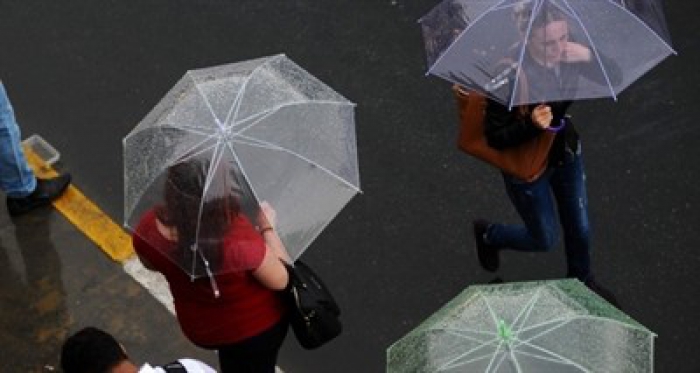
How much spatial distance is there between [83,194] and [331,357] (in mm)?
1879

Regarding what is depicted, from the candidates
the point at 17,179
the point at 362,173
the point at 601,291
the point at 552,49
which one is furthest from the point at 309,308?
the point at 17,179

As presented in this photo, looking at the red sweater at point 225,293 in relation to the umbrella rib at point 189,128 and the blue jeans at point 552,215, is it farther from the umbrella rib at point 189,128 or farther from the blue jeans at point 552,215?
the blue jeans at point 552,215

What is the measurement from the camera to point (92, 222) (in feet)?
21.4

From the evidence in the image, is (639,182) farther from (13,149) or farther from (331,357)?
(13,149)

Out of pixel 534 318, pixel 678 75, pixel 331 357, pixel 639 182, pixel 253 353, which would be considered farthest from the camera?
pixel 678 75

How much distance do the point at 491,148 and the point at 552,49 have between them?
22.8 inches

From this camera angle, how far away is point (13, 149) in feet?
20.1

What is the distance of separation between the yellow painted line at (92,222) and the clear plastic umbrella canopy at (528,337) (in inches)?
114

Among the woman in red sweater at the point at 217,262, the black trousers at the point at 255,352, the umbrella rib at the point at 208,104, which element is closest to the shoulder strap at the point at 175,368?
the woman in red sweater at the point at 217,262

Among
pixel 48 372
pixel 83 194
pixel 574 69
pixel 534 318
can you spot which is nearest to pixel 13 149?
pixel 83 194

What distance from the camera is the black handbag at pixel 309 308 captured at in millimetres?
4555

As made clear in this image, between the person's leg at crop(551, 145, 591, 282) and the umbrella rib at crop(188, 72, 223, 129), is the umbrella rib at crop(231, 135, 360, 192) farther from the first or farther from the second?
the person's leg at crop(551, 145, 591, 282)

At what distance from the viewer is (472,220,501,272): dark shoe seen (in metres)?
5.96

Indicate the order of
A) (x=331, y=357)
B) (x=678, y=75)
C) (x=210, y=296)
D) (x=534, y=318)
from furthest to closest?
(x=678, y=75), (x=331, y=357), (x=210, y=296), (x=534, y=318)
